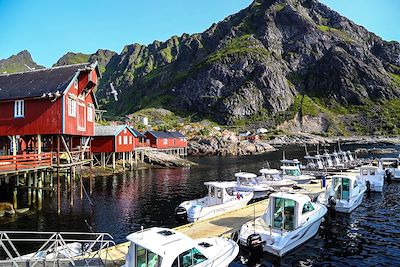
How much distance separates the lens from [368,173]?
43969 mm

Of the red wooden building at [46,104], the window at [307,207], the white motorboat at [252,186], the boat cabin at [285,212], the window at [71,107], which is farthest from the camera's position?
the white motorboat at [252,186]

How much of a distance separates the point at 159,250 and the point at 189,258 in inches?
71.8

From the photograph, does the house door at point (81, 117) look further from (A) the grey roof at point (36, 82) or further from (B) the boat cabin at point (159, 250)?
(B) the boat cabin at point (159, 250)

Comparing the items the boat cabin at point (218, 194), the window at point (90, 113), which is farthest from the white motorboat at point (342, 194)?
the window at point (90, 113)

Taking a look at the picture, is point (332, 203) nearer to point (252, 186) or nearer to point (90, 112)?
point (252, 186)

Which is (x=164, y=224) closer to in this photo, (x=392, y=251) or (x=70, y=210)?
(x=70, y=210)

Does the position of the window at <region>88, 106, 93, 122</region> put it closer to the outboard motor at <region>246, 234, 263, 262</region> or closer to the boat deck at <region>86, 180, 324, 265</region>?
the boat deck at <region>86, 180, 324, 265</region>

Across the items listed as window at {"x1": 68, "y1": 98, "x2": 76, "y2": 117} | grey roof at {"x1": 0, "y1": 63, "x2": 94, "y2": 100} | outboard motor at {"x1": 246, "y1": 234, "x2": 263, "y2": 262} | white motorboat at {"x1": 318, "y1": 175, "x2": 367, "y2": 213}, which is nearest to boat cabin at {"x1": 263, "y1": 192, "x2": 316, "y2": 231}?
outboard motor at {"x1": 246, "y1": 234, "x2": 263, "y2": 262}

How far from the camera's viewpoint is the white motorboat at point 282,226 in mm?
20562

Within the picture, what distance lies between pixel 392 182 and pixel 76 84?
4691cm

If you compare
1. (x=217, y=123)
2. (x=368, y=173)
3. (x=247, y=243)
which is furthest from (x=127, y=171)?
(x=217, y=123)

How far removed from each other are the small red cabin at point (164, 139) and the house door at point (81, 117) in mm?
48909

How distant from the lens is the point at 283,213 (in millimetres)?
21984

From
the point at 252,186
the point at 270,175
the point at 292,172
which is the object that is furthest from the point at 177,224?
the point at 292,172
